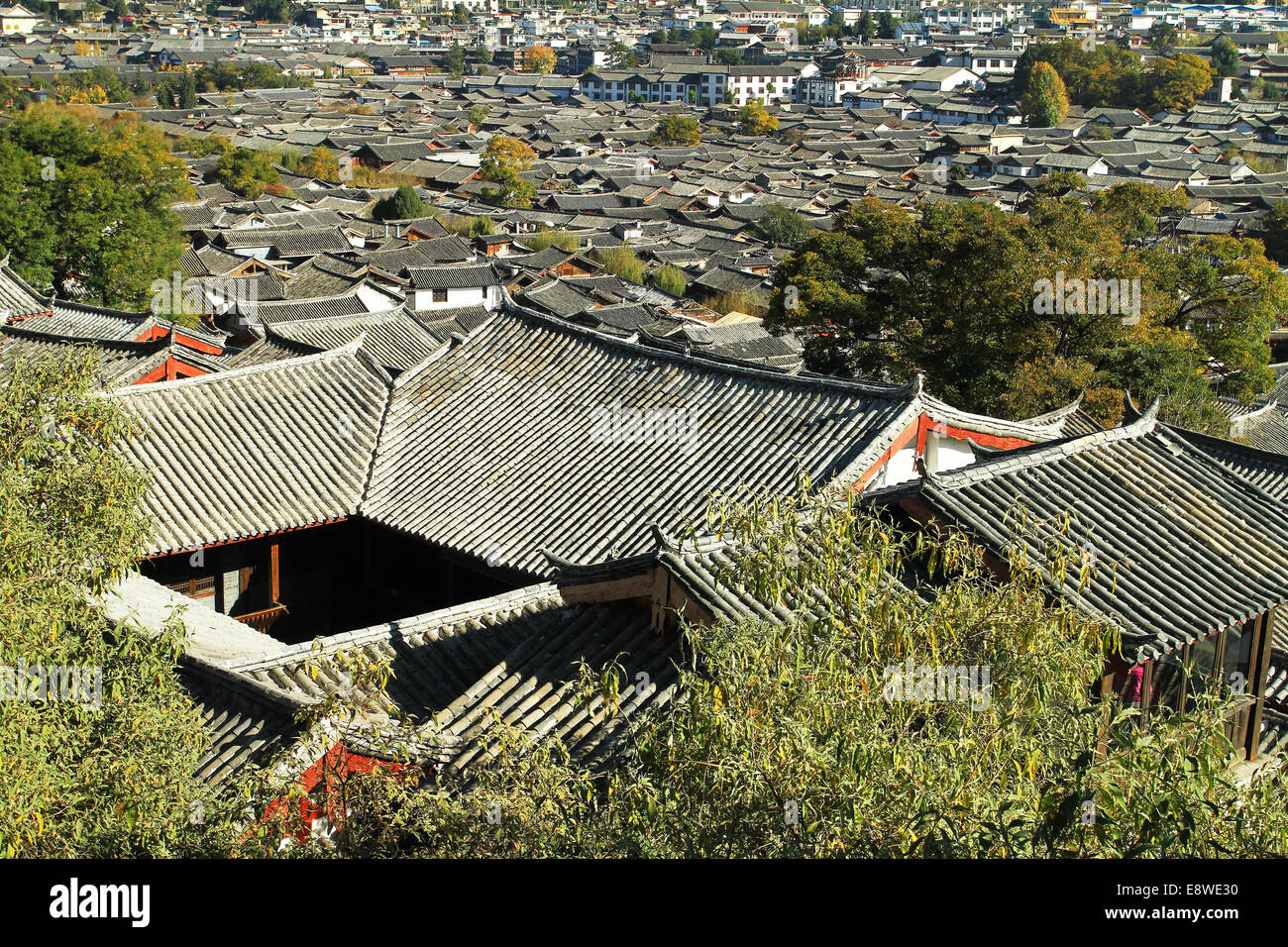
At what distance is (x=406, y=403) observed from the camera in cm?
1761

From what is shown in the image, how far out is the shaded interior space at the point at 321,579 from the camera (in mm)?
14945

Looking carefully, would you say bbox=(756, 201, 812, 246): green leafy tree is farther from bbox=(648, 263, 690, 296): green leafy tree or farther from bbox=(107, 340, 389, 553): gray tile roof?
bbox=(107, 340, 389, 553): gray tile roof

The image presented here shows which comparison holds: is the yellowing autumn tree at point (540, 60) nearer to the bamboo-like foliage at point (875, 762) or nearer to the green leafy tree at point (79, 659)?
the green leafy tree at point (79, 659)

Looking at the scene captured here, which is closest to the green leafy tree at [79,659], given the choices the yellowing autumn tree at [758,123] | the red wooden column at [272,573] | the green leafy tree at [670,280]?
the red wooden column at [272,573]

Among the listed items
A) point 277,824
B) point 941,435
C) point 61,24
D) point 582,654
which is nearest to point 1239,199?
point 941,435

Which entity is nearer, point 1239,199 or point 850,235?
point 850,235

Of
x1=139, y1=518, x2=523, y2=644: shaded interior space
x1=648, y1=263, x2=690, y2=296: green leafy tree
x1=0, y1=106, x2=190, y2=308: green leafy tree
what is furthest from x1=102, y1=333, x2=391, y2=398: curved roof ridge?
x1=648, y1=263, x2=690, y2=296: green leafy tree

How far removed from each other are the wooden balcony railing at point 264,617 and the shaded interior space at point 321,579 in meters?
0.01

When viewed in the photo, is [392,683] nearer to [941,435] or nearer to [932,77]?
[941,435]

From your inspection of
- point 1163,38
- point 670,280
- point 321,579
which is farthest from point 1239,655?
point 1163,38

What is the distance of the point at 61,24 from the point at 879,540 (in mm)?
164209

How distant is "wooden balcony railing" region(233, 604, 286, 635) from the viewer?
49.7 feet

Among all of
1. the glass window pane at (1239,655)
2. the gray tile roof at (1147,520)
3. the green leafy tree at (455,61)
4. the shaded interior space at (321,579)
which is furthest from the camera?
the green leafy tree at (455,61)

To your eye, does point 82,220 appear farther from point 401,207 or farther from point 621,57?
point 621,57
